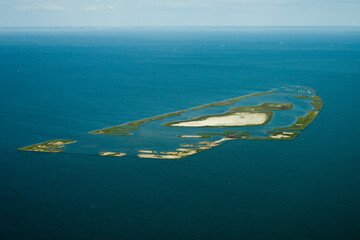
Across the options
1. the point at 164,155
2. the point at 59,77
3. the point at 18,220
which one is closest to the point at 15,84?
the point at 59,77

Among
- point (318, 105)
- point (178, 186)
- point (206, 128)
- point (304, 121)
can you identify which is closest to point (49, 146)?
point (178, 186)

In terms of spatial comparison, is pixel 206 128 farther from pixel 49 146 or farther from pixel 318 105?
pixel 318 105

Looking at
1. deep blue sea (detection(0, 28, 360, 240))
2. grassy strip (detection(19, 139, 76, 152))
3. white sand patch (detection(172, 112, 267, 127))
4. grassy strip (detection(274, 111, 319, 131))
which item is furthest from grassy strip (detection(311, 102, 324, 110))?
grassy strip (detection(19, 139, 76, 152))

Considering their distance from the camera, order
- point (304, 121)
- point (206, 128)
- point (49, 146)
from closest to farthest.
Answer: point (49, 146) < point (206, 128) < point (304, 121)

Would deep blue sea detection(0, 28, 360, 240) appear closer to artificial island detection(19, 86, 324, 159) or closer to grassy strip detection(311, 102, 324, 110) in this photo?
grassy strip detection(311, 102, 324, 110)

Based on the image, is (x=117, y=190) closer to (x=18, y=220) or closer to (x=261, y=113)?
(x=18, y=220)

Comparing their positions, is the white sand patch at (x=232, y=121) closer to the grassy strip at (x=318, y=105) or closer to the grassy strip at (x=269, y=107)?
the grassy strip at (x=269, y=107)
